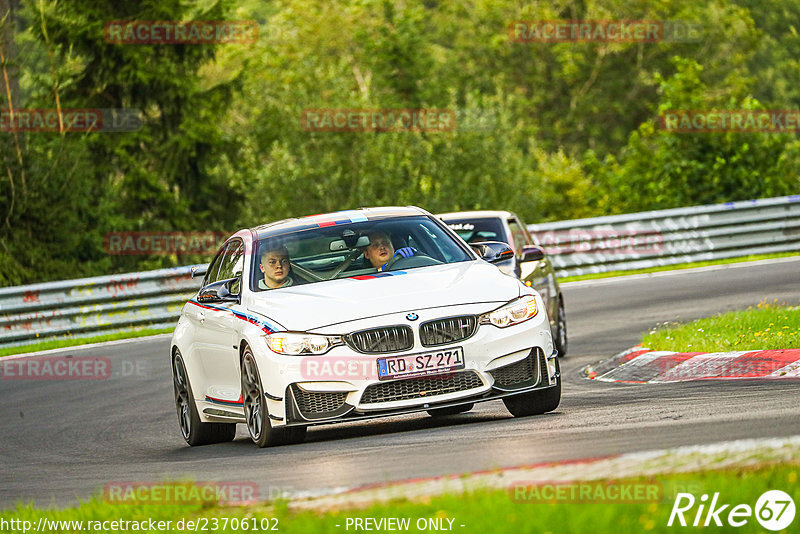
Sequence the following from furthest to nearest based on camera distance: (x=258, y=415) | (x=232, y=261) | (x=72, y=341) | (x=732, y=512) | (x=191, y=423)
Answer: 1. (x=72, y=341)
2. (x=232, y=261)
3. (x=191, y=423)
4. (x=258, y=415)
5. (x=732, y=512)

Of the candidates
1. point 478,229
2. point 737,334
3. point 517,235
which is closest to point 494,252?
point 737,334

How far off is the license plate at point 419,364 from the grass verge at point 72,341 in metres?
12.3

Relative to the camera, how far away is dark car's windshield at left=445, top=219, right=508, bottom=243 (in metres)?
15.7

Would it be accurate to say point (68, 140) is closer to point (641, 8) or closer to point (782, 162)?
point (782, 162)

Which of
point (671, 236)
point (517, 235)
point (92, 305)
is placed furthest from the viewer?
point (671, 236)

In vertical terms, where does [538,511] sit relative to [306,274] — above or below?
above

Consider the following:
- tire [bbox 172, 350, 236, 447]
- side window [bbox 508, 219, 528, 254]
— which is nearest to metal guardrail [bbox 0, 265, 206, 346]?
side window [bbox 508, 219, 528, 254]

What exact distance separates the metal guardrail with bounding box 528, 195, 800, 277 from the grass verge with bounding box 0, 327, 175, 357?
24.3 ft

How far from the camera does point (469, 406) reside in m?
10.4

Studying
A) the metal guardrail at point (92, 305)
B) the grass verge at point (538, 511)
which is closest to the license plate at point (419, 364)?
the grass verge at point (538, 511)

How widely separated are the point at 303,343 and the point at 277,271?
1247mm

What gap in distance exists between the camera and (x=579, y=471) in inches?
245

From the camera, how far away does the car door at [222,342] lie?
1000 cm

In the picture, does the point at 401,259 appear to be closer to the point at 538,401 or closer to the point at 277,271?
the point at 277,271
